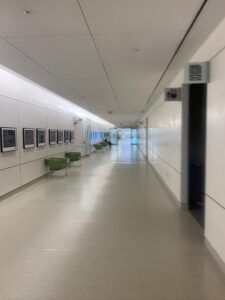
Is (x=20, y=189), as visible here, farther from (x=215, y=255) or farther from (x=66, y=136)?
(x=215, y=255)

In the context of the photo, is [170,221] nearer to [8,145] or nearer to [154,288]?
[154,288]

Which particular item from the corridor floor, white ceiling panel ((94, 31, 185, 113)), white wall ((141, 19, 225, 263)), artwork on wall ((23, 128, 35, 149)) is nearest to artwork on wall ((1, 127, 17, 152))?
artwork on wall ((23, 128, 35, 149))

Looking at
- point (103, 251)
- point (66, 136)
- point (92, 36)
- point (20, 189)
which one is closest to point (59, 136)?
point (66, 136)

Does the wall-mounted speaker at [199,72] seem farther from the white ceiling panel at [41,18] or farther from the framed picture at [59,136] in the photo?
the framed picture at [59,136]

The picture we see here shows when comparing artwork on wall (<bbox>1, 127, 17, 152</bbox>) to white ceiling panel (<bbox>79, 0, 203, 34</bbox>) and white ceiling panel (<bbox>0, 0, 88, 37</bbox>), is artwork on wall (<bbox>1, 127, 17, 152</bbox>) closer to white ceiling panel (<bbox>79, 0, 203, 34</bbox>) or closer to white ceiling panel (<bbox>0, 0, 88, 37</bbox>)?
white ceiling panel (<bbox>0, 0, 88, 37</bbox>)

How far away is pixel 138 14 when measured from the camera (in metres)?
2.75

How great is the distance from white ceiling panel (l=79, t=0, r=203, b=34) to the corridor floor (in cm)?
304

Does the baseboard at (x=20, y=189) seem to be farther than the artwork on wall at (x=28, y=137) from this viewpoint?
No

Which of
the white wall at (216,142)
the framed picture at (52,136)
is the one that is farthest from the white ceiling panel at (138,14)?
the framed picture at (52,136)

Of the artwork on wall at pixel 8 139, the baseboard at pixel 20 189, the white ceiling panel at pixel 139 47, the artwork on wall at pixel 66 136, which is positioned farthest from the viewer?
the artwork on wall at pixel 66 136

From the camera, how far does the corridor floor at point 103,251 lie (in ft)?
7.33

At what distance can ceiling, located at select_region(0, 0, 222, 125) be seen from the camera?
259cm

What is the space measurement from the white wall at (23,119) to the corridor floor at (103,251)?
92cm

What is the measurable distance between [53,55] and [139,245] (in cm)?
358
